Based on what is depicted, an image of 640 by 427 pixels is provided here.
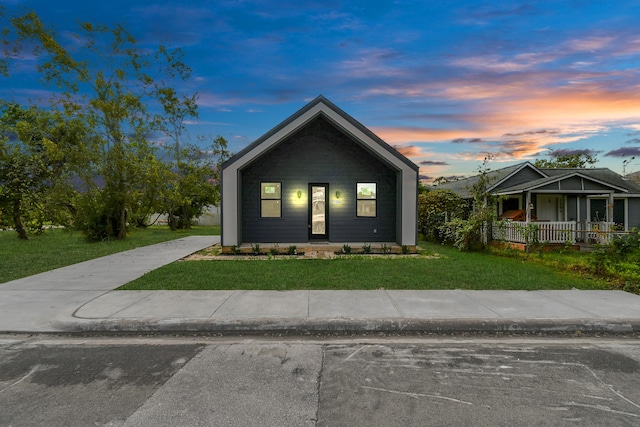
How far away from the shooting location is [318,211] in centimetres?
1288

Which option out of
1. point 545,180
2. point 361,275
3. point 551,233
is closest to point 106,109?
point 361,275

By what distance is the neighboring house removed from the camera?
1418 centimetres

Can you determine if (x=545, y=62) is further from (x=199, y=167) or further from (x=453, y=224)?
(x=199, y=167)

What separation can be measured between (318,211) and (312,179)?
4.31ft

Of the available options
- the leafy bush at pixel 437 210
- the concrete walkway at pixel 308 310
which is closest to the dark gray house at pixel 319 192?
the leafy bush at pixel 437 210

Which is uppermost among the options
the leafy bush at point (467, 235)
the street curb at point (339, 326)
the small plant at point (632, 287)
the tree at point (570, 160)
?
the tree at point (570, 160)

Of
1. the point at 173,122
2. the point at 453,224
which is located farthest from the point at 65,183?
the point at 453,224

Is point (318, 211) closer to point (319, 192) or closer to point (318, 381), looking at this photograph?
point (319, 192)

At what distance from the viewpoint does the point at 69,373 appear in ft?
11.2

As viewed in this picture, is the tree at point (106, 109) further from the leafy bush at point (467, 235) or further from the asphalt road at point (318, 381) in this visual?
the leafy bush at point (467, 235)

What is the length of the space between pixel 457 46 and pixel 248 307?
1427 centimetres

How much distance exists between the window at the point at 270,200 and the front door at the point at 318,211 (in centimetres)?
127

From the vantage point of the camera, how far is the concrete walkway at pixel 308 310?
4.65 meters

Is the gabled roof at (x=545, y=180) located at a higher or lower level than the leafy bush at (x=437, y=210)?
higher
